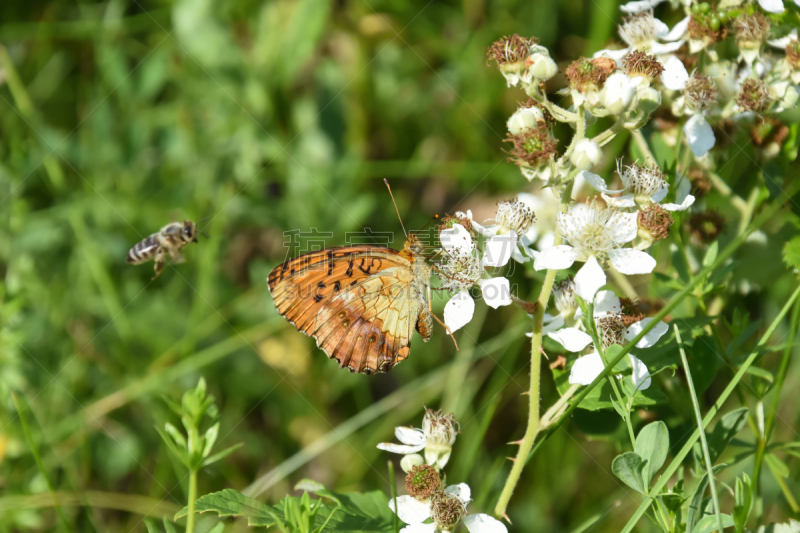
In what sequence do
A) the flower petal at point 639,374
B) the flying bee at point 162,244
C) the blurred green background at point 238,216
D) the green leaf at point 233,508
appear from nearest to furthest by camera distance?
the green leaf at point 233,508 < the flower petal at point 639,374 < the flying bee at point 162,244 < the blurred green background at point 238,216

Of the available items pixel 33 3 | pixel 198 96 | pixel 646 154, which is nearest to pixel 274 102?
pixel 198 96

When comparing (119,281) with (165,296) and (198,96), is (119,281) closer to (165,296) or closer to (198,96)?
(165,296)

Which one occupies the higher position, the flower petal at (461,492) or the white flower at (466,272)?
the white flower at (466,272)

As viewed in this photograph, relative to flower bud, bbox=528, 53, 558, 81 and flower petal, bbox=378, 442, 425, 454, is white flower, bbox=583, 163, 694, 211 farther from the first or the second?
flower petal, bbox=378, 442, 425, 454

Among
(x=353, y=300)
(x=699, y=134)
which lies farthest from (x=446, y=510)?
(x=699, y=134)

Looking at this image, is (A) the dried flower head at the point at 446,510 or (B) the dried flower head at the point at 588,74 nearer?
(A) the dried flower head at the point at 446,510

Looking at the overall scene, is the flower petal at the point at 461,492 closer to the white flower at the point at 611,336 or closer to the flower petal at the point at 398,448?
the flower petal at the point at 398,448

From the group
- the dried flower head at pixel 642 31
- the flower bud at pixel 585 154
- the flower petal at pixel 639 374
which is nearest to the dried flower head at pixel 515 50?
the flower bud at pixel 585 154
